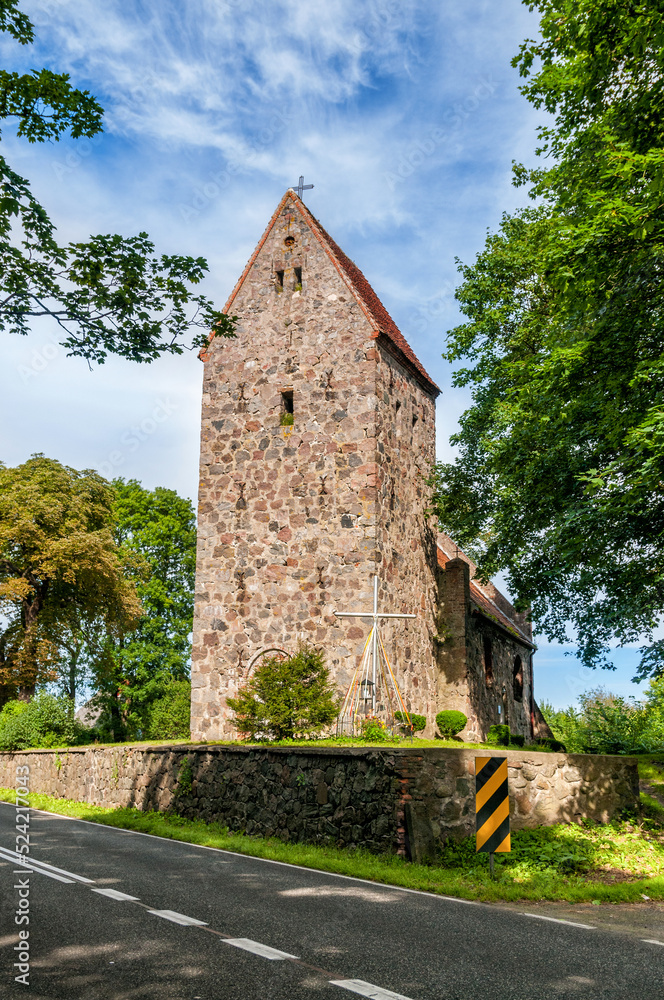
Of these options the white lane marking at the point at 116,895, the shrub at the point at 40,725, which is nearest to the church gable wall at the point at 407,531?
the white lane marking at the point at 116,895

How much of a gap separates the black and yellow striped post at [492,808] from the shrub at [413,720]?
31.3 ft

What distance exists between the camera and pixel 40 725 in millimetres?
27312

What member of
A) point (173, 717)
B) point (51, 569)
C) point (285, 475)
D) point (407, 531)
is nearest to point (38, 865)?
point (285, 475)

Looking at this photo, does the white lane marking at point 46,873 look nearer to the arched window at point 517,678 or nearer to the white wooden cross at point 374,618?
the white wooden cross at point 374,618

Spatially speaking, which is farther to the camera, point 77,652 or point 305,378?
point 77,652

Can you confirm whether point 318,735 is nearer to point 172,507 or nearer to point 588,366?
point 588,366

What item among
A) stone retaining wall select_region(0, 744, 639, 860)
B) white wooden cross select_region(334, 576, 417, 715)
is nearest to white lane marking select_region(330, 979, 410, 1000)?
stone retaining wall select_region(0, 744, 639, 860)

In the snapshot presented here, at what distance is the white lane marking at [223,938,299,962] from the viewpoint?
5512 mm

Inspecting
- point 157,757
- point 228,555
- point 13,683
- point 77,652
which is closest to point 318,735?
point 157,757

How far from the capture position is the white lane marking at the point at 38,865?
8719mm

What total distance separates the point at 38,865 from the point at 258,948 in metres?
5.11

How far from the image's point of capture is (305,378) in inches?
858

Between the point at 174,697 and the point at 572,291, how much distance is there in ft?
84.3

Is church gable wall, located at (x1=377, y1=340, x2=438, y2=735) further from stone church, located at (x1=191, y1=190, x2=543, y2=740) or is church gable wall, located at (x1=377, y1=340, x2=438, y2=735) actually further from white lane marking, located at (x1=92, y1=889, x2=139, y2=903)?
white lane marking, located at (x1=92, y1=889, x2=139, y2=903)
